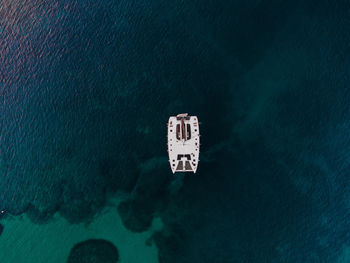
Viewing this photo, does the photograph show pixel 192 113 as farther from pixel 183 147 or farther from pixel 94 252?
pixel 94 252

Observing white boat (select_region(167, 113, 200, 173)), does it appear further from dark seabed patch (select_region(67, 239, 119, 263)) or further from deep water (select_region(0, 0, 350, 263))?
dark seabed patch (select_region(67, 239, 119, 263))

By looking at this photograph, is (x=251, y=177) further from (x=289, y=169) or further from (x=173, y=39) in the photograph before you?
(x=173, y=39)

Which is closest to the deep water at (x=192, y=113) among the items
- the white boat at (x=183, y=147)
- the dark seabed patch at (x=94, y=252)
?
the white boat at (x=183, y=147)

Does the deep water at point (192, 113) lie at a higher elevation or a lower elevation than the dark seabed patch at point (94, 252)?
higher

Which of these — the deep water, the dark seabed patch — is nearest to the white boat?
the deep water

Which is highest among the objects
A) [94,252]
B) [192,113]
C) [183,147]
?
[192,113]

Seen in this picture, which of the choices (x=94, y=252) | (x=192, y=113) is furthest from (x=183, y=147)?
(x=94, y=252)

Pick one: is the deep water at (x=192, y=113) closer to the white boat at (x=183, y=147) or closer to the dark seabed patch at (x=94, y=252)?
the white boat at (x=183, y=147)
